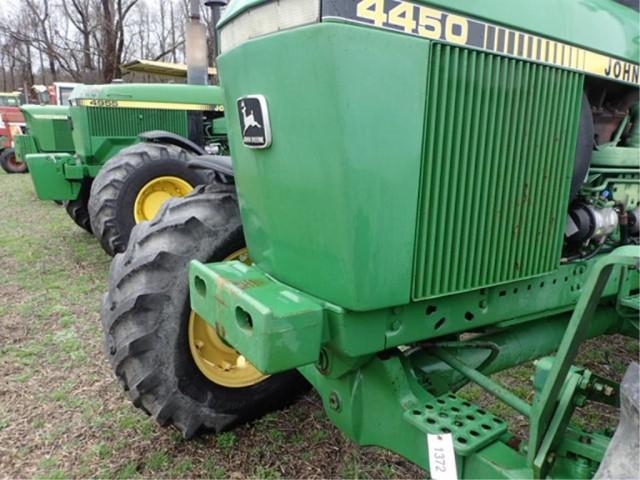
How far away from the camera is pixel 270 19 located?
1.58m

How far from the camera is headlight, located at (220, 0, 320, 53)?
1451 millimetres

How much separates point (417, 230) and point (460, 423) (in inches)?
23.3

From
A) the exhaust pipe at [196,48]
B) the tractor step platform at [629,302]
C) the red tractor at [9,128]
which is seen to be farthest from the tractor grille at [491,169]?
the red tractor at [9,128]

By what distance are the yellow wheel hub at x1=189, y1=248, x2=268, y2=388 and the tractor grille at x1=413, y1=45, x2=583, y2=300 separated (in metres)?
1.00

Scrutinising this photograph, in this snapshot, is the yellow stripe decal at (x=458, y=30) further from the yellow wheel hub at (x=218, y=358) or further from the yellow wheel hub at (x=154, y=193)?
the yellow wheel hub at (x=154, y=193)

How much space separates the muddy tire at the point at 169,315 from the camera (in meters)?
2.22

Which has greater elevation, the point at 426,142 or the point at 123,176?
the point at 426,142

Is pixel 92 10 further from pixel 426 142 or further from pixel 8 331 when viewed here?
pixel 426 142

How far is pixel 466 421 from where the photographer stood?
1666 mm

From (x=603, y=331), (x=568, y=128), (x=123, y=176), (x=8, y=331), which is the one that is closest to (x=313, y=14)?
(x=568, y=128)

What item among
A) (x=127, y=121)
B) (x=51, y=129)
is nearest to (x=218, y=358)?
(x=127, y=121)

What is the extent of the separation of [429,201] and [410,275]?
223 millimetres

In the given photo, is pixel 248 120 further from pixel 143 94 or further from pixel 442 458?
pixel 143 94

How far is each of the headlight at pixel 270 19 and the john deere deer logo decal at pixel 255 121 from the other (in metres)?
0.18
